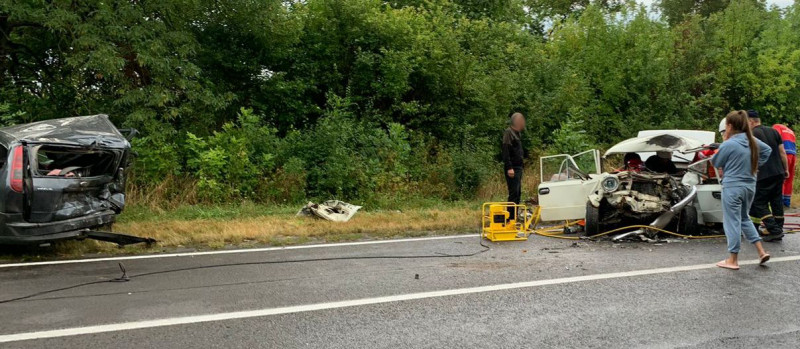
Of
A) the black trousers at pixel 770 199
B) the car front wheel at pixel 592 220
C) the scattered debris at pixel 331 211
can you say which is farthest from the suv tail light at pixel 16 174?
the black trousers at pixel 770 199

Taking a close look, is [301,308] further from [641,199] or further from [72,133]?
[641,199]

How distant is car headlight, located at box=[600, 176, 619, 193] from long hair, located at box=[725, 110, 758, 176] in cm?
191

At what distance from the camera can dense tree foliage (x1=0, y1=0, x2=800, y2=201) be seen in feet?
38.1

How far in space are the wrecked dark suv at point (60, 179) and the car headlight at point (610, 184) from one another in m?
6.56

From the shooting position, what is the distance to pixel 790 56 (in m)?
21.9

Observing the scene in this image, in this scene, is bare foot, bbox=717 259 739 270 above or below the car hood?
below

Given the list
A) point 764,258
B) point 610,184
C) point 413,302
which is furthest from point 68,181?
point 764,258

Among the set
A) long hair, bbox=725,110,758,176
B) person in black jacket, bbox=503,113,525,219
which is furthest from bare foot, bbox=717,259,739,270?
person in black jacket, bbox=503,113,525,219

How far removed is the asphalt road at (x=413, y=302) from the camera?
13.4ft

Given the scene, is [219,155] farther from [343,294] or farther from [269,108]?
[343,294]

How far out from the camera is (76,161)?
7816mm

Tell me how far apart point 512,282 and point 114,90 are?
9693mm

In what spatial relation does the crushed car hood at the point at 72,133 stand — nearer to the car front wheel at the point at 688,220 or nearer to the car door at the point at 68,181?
the car door at the point at 68,181

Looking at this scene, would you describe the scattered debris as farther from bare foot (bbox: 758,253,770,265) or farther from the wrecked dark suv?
bare foot (bbox: 758,253,770,265)
